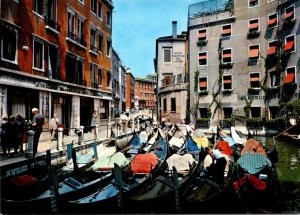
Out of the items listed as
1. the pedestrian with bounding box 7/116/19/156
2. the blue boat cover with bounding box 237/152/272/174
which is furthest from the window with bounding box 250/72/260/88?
the pedestrian with bounding box 7/116/19/156

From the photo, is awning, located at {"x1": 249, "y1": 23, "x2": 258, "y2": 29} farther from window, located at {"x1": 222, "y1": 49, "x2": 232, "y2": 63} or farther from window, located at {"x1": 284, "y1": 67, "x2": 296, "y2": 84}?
window, located at {"x1": 284, "y1": 67, "x2": 296, "y2": 84}

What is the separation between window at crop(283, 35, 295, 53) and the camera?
48.7 feet

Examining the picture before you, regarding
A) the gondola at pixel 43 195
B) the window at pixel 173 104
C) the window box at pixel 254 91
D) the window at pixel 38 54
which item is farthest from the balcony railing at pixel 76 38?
the window box at pixel 254 91

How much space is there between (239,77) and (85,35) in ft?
31.5

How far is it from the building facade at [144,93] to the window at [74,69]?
17020mm

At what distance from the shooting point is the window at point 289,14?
14.9m

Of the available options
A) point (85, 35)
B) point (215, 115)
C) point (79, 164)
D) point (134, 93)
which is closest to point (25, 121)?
point (79, 164)

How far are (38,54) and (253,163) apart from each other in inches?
247

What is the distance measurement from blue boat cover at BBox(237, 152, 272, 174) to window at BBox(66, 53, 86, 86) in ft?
20.2

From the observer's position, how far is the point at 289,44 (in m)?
15.0

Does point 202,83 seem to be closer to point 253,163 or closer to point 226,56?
point 226,56

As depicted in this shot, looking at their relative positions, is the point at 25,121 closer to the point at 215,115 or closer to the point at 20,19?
the point at 20,19

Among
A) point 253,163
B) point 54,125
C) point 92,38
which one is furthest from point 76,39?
point 253,163

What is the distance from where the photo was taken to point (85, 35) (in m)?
11.7
